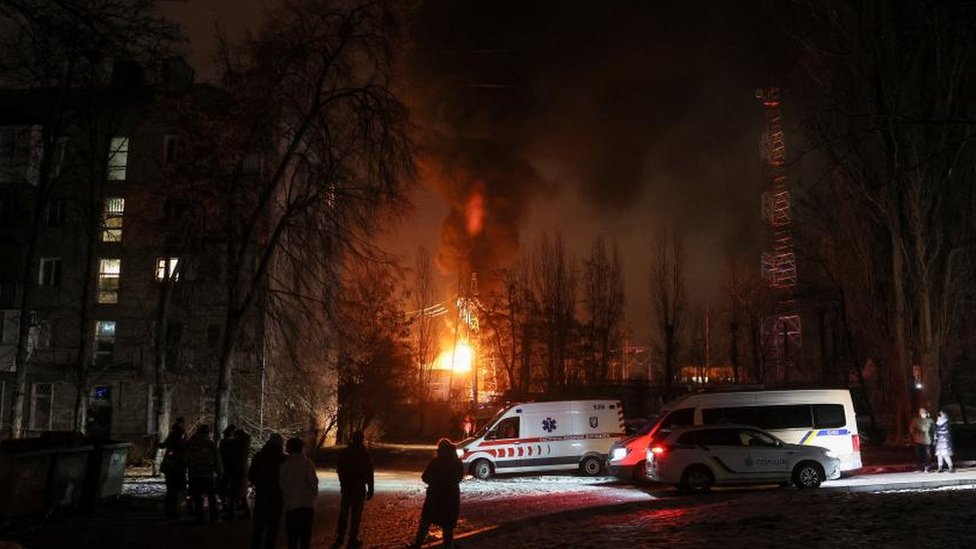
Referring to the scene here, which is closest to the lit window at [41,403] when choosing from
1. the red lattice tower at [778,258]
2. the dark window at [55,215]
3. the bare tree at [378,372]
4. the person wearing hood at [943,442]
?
the dark window at [55,215]

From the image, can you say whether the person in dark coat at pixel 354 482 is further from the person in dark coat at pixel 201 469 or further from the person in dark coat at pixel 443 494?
the person in dark coat at pixel 201 469

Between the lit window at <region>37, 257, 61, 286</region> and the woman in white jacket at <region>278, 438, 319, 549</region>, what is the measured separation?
33933mm

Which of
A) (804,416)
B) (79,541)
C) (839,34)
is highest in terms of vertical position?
(839,34)

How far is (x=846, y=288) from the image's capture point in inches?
1391

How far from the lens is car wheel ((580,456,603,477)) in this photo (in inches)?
890

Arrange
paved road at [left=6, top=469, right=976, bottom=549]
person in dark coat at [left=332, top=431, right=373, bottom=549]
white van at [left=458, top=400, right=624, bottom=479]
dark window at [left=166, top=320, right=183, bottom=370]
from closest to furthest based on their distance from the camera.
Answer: paved road at [left=6, top=469, right=976, bottom=549] → person in dark coat at [left=332, top=431, right=373, bottom=549] → white van at [left=458, top=400, right=624, bottom=479] → dark window at [left=166, top=320, right=183, bottom=370]

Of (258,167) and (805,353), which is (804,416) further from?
(805,353)

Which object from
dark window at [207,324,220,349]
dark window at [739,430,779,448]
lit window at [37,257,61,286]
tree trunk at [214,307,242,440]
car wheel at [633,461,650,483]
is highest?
lit window at [37,257,61,286]

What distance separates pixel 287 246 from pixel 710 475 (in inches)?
462

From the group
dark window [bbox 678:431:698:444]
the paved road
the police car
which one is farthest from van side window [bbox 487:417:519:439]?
dark window [bbox 678:431:698:444]

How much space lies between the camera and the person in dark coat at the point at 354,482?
11.2 m

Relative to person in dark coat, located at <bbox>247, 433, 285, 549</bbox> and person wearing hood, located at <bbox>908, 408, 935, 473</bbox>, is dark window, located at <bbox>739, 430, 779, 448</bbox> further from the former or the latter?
person in dark coat, located at <bbox>247, 433, 285, 549</bbox>

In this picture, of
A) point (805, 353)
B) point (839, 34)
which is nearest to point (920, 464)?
point (839, 34)

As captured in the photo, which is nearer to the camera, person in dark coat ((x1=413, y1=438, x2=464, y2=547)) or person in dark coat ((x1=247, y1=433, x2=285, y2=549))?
person in dark coat ((x1=247, y1=433, x2=285, y2=549))
